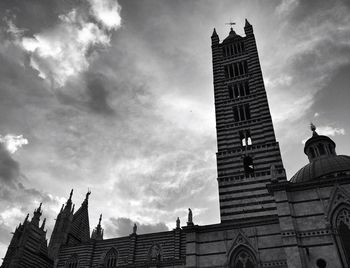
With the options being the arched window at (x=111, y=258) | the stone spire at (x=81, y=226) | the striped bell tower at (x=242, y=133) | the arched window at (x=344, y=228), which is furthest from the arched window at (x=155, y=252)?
the arched window at (x=344, y=228)

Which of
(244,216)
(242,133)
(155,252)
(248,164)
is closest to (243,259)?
(244,216)

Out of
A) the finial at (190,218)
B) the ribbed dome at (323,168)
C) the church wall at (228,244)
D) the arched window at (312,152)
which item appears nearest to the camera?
the church wall at (228,244)

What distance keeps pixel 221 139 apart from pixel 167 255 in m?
13.7

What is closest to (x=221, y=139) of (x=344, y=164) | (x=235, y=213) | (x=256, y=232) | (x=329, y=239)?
(x=235, y=213)

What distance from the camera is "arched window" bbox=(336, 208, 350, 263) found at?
15.5m

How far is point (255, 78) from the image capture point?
33.2m

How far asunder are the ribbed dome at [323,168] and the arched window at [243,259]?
11926 mm

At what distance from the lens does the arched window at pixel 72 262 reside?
35.9m

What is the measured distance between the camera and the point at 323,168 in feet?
90.3

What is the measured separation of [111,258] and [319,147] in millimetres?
26180

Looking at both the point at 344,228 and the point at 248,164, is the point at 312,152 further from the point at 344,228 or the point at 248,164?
the point at 344,228

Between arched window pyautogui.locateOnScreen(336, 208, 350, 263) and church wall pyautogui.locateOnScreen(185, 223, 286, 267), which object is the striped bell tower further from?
arched window pyautogui.locateOnScreen(336, 208, 350, 263)

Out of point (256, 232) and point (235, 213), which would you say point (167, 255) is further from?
point (256, 232)

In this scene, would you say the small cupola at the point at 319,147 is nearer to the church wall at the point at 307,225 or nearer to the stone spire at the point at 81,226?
the church wall at the point at 307,225
